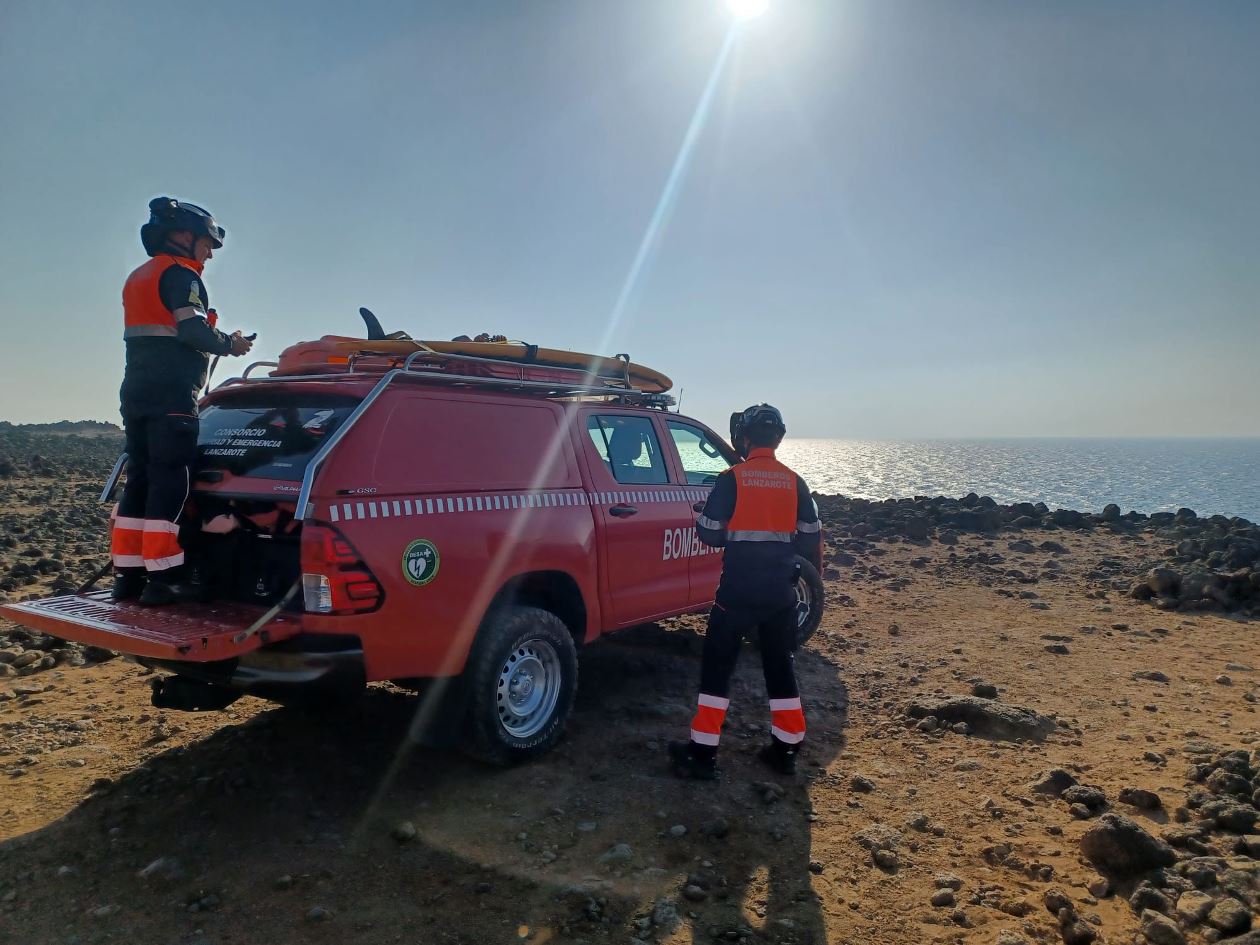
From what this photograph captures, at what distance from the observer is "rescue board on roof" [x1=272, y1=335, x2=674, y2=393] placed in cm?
428

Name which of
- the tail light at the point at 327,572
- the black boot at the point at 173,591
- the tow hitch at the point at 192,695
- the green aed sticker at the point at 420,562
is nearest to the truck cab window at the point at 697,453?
the green aed sticker at the point at 420,562

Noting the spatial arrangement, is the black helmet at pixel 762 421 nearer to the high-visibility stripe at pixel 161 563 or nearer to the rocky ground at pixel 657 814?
the rocky ground at pixel 657 814

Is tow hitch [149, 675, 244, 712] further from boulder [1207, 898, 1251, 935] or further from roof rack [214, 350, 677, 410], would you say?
boulder [1207, 898, 1251, 935]

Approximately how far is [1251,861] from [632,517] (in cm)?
339

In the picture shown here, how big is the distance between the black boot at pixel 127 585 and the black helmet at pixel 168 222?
1668 millimetres

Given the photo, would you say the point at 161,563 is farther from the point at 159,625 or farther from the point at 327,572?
the point at 327,572

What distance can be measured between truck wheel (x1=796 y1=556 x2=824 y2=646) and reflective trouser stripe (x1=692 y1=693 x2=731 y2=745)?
2.25m

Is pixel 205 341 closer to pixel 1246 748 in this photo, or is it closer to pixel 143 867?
pixel 143 867

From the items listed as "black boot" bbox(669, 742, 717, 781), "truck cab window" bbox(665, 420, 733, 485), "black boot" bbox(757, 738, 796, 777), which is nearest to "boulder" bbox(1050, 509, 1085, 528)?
"truck cab window" bbox(665, 420, 733, 485)

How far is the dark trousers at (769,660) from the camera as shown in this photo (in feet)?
14.1

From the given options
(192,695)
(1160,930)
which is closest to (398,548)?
(192,695)

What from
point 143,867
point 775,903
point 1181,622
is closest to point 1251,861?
point 775,903

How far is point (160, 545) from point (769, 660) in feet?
10.5

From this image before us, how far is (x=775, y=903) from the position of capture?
3082 millimetres
